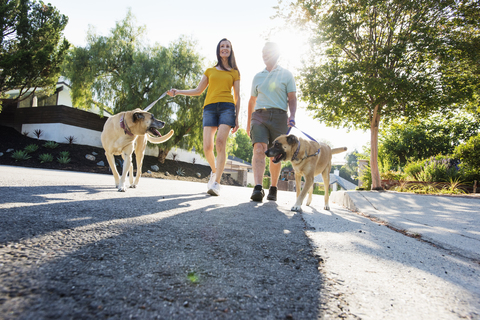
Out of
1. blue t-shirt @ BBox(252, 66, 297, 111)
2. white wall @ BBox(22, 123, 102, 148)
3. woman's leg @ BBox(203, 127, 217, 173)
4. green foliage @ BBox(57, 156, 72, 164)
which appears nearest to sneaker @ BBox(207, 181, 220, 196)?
woman's leg @ BBox(203, 127, 217, 173)

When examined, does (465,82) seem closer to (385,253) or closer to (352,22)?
(352,22)

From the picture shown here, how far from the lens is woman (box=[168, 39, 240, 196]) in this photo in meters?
4.48

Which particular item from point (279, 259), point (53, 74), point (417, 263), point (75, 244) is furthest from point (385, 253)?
point (53, 74)

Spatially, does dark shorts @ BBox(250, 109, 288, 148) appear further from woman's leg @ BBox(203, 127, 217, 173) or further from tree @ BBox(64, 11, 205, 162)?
tree @ BBox(64, 11, 205, 162)

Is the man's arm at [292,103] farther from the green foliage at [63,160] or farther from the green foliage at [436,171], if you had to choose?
the green foliage at [63,160]

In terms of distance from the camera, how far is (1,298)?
679 mm

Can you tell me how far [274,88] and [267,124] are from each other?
2.15 feet

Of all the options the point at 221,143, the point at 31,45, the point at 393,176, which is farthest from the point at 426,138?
the point at 31,45

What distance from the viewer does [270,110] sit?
454cm

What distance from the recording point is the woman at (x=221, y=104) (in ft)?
14.7

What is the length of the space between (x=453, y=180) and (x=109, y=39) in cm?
1902

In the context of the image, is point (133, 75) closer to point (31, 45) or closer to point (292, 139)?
point (31, 45)

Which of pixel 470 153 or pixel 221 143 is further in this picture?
pixel 470 153

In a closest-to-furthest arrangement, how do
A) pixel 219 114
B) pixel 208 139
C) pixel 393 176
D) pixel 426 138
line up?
pixel 219 114 → pixel 208 139 → pixel 393 176 → pixel 426 138
